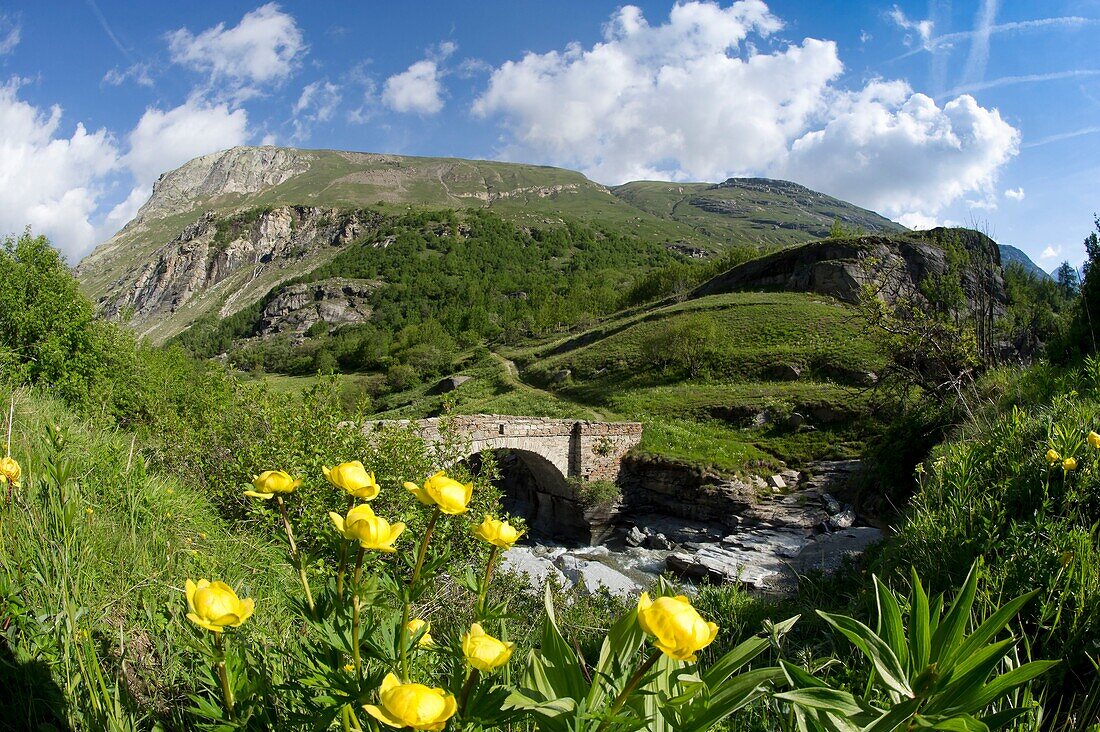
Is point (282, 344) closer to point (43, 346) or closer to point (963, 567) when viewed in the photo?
point (43, 346)

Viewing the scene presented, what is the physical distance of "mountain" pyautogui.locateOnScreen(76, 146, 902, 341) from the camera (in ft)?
391

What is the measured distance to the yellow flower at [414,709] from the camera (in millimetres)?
831

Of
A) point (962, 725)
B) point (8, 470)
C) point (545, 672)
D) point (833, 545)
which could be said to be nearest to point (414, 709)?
point (545, 672)

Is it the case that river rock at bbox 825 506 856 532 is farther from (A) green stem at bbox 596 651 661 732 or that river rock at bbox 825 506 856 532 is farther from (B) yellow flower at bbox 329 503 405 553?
(B) yellow flower at bbox 329 503 405 553

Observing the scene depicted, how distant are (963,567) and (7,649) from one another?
4.79 metres

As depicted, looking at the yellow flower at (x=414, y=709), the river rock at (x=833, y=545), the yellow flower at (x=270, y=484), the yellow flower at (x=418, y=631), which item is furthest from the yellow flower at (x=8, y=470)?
the river rock at (x=833, y=545)

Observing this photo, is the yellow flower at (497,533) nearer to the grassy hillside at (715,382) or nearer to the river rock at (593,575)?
the river rock at (593,575)

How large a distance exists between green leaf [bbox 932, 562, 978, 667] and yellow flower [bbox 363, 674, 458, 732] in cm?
104

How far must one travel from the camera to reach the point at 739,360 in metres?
29.5

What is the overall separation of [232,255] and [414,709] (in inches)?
6051

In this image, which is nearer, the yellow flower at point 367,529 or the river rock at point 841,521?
the yellow flower at point 367,529

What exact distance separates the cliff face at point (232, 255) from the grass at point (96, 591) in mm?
128979

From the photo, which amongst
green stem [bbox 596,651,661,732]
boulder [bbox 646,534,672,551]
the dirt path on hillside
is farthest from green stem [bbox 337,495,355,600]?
the dirt path on hillside

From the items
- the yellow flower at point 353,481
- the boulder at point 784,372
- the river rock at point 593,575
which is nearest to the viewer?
the yellow flower at point 353,481
